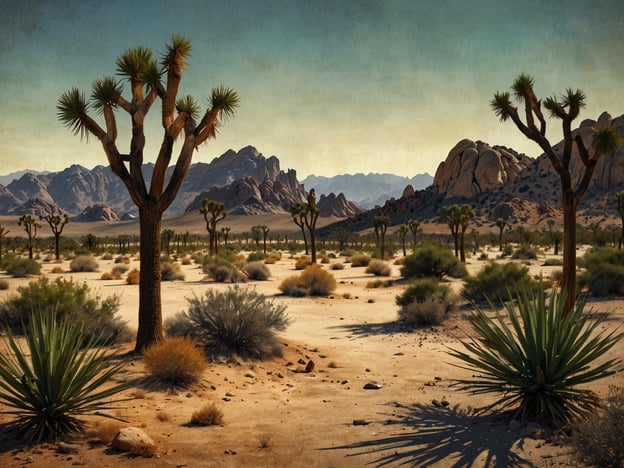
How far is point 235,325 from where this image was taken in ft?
31.9

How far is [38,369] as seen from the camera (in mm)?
5492

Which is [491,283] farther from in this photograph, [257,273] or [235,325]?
[257,273]

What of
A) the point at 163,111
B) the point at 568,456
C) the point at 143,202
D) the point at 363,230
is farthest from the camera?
the point at 363,230

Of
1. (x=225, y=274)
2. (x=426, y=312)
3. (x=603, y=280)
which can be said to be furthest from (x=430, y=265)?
(x=426, y=312)

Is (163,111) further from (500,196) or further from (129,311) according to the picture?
(500,196)

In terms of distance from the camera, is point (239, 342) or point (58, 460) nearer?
point (58, 460)

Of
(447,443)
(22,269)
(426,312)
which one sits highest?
(22,269)

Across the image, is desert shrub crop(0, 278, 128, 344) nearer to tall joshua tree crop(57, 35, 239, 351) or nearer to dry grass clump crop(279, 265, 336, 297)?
tall joshua tree crop(57, 35, 239, 351)

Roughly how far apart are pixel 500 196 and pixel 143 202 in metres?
101

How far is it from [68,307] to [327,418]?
643 centimetres

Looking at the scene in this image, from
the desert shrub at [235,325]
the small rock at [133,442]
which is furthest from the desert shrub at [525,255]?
the small rock at [133,442]

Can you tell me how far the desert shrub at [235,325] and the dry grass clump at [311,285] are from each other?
10.1 meters

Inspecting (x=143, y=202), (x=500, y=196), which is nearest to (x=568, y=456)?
(x=143, y=202)

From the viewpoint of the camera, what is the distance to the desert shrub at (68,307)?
9.96m
